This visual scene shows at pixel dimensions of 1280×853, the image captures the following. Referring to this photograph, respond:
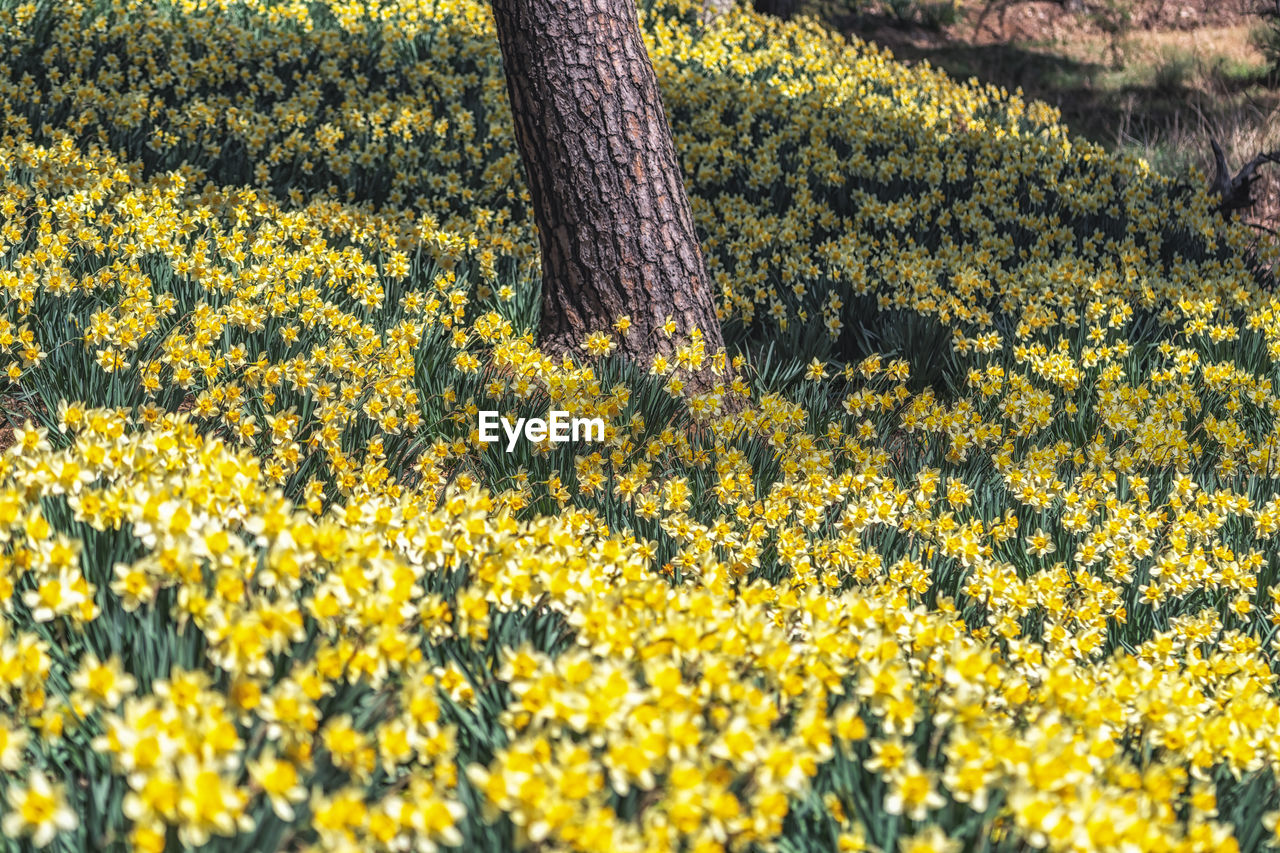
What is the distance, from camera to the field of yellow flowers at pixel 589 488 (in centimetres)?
150

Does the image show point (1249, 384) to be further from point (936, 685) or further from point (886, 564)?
point (936, 685)

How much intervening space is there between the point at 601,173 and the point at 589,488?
1412mm

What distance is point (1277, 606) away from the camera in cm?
277

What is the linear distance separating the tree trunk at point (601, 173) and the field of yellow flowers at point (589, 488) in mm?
257

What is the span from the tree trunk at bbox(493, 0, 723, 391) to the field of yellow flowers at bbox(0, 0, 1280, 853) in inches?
10.1

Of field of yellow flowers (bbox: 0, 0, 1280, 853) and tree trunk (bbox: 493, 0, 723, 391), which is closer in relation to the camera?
field of yellow flowers (bbox: 0, 0, 1280, 853)

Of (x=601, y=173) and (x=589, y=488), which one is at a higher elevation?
(x=601, y=173)

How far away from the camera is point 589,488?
3156mm

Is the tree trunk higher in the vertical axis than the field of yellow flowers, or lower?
higher

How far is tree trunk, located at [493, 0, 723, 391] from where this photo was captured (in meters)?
3.98

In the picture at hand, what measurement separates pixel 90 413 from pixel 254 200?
2.83 m

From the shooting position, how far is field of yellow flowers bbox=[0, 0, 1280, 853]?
1505mm

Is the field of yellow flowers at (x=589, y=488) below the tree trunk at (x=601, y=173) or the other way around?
below

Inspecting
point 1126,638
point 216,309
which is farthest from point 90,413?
point 1126,638
